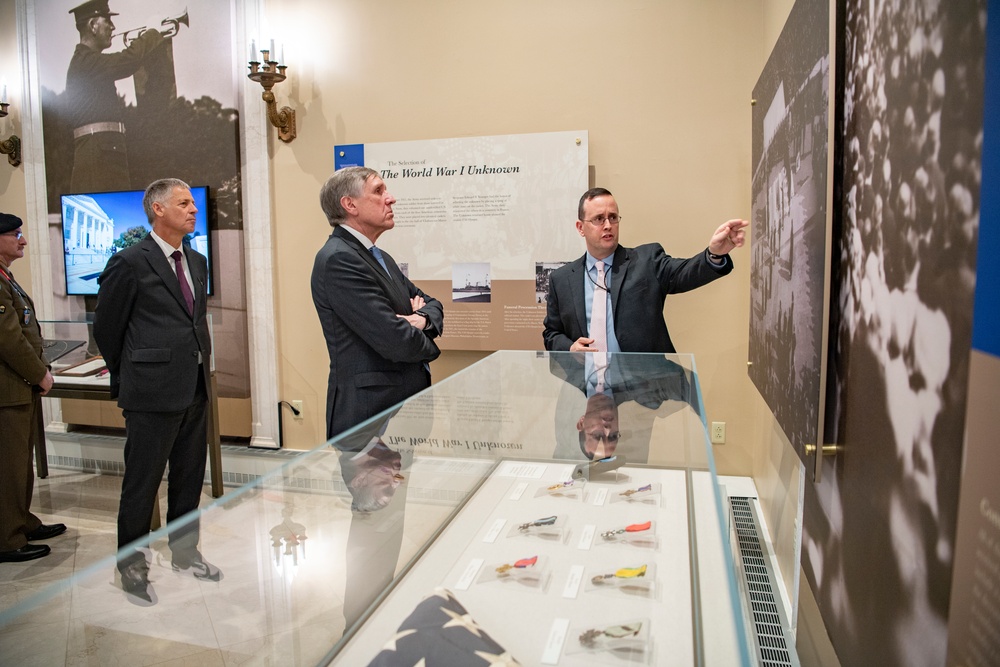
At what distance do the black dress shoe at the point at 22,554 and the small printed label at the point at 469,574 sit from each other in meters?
3.32

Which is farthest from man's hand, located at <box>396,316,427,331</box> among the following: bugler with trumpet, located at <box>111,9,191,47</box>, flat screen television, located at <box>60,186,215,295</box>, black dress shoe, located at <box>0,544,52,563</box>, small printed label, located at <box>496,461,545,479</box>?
bugler with trumpet, located at <box>111,9,191,47</box>

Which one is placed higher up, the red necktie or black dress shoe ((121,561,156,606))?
the red necktie

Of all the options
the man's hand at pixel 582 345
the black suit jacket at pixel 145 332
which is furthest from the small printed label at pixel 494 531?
the black suit jacket at pixel 145 332

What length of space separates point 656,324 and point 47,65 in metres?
5.18

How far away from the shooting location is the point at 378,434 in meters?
1.30

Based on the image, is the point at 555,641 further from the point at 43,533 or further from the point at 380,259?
the point at 43,533

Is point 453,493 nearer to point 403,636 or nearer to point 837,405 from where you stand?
point 403,636

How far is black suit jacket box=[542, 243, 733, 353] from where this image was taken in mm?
2764

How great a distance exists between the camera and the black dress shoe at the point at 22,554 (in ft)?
10.7

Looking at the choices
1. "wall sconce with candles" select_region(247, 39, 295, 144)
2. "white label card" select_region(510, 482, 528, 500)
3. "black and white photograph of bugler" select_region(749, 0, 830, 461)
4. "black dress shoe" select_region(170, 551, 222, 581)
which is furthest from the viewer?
"wall sconce with candles" select_region(247, 39, 295, 144)

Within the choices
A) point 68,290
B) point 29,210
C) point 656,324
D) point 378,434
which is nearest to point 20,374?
point 68,290

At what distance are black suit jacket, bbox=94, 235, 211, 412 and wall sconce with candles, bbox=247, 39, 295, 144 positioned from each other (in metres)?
1.64

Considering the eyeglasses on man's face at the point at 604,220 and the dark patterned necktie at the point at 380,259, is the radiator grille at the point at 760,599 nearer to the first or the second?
the eyeglasses on man's face at the point at 604,220

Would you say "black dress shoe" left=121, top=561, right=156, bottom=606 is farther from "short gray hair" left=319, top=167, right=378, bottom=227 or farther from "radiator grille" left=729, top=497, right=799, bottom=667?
"radiator grille" left=729, top=497, right=799, bottom=667
